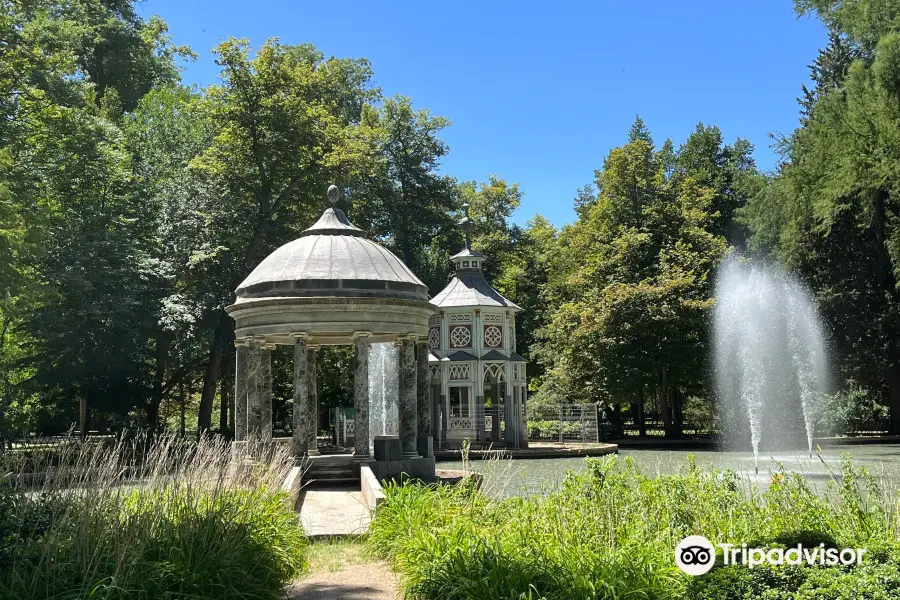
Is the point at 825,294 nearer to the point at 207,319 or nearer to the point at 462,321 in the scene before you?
the point at 462,321

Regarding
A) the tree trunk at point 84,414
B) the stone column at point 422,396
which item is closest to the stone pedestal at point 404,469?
the stone column at point 422,396

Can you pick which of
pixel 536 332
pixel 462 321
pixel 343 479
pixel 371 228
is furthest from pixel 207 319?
pixel 536 332

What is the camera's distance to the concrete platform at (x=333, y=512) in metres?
11.2

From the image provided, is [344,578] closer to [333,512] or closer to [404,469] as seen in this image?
[333,512]

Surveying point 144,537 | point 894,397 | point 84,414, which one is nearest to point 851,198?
point 894,397

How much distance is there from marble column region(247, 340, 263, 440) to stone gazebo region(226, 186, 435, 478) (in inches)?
0.9

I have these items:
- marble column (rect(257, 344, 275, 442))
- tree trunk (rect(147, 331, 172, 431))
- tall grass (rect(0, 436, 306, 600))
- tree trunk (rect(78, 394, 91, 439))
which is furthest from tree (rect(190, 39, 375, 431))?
tall grass (rect(0, 436, 306, 600))

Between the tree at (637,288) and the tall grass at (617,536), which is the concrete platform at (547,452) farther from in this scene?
Answer: the tall grass at (617,536)

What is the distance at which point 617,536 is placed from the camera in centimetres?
789

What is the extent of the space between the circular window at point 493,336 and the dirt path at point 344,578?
24.7 meters

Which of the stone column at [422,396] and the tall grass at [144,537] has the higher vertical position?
the stone column at [422,396]

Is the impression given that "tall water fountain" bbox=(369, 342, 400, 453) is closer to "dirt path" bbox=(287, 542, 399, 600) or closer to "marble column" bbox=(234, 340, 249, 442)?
"marble column" bbox=(234, 340, 249, 442)

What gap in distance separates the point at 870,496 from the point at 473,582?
4489 millimetres

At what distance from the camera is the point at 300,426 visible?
18188 millimetres
